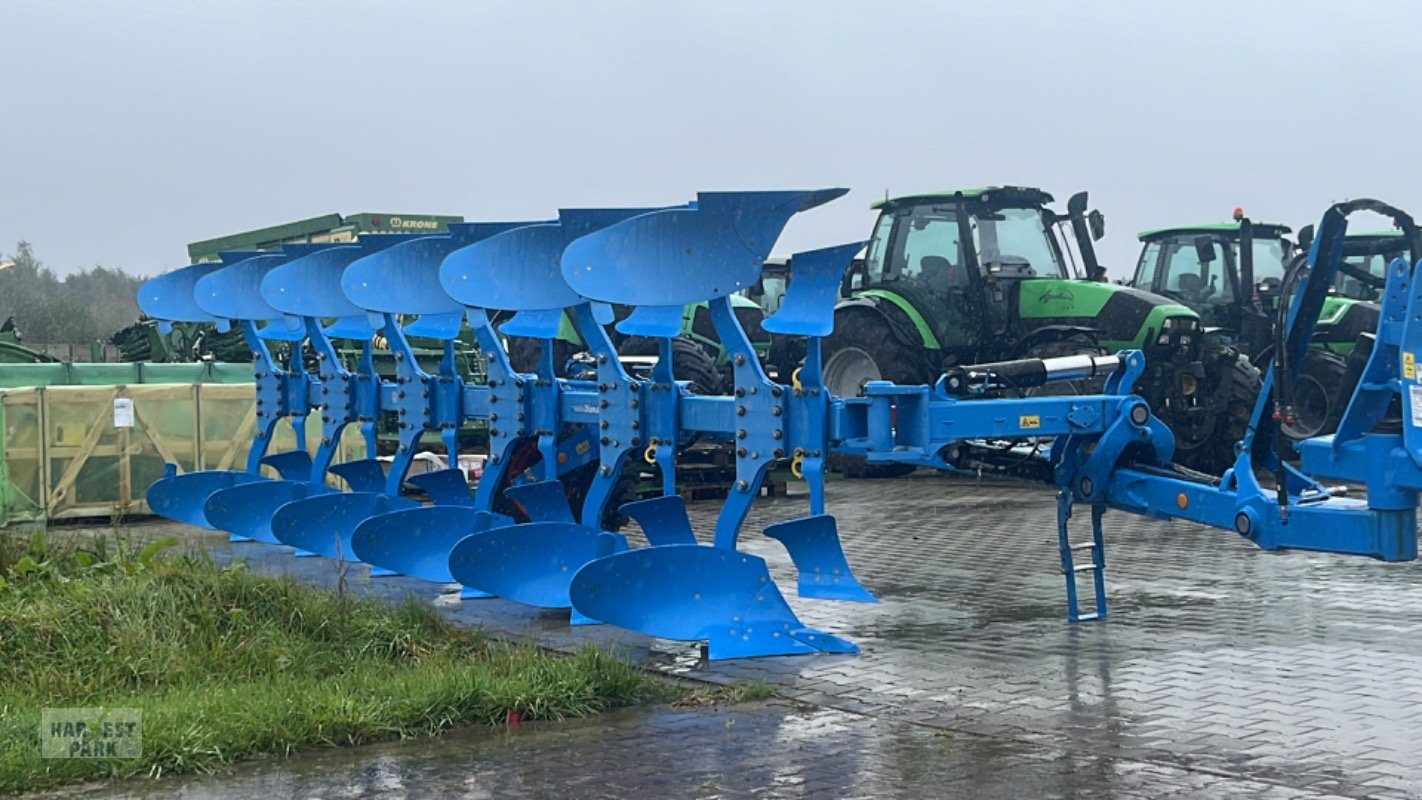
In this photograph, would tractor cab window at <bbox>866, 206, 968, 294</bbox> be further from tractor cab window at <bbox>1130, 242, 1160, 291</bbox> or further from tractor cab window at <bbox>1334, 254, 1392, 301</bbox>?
tractor cab window at <bbox>1334, 254, 1392, 301</bbox>

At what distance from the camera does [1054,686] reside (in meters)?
7.06

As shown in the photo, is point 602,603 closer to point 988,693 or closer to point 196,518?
point 988,693

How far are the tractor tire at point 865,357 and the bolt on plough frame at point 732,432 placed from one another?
18.0ft

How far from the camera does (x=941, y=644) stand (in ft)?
26.5

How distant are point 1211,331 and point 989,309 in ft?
6.28

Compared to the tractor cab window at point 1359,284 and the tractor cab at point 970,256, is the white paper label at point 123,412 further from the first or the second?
the tractor cab window at point 1359,284

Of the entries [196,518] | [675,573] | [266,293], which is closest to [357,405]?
[266,293]

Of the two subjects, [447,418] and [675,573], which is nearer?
[675,573]

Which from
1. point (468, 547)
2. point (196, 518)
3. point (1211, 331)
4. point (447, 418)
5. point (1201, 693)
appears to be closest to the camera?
point (1201, 693)

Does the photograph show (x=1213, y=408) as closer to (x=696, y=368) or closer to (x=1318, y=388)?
(x=1318, y=388)

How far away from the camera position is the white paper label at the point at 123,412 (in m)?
14.2

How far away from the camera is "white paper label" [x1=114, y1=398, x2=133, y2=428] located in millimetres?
14234

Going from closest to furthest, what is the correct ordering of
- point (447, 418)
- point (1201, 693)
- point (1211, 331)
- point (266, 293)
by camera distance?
1. point (1201, 693)
2. point (447, 418)
3. point (266, 293)
4. point (1211, 331)

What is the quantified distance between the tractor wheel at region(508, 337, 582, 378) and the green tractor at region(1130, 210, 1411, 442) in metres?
5.67
